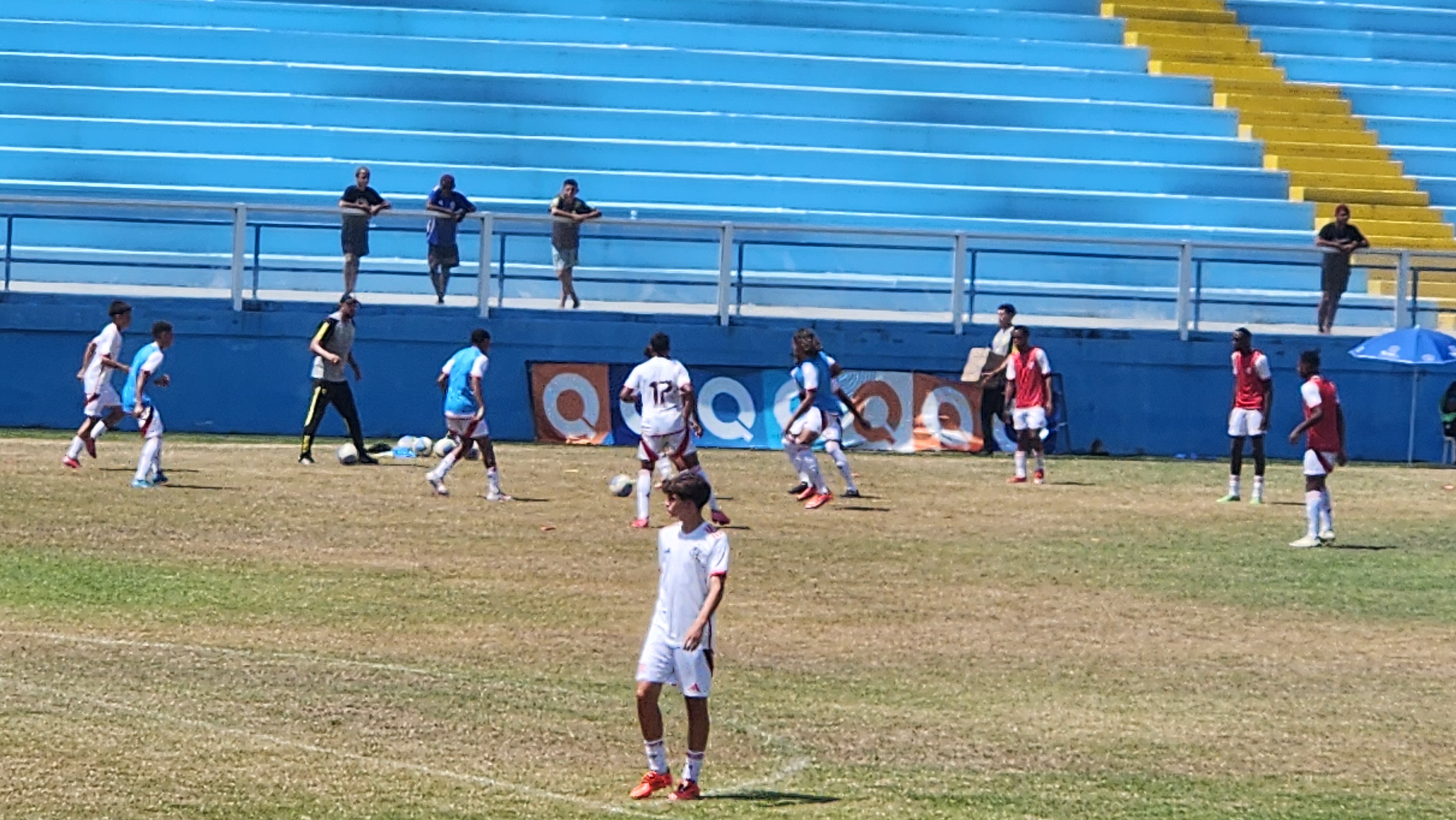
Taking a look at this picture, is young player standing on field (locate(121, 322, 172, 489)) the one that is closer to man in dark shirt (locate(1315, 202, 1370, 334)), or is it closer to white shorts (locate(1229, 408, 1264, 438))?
white shorts (locate(1229, 408, 1264, 438))

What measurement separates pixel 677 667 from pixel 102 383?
14.1 meters

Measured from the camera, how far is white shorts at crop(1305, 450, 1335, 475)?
66.3 ft

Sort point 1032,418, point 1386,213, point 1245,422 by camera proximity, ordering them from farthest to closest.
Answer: point 1386,213, point 1032,418, point 1245,422

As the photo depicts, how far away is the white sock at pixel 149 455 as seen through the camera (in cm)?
2184

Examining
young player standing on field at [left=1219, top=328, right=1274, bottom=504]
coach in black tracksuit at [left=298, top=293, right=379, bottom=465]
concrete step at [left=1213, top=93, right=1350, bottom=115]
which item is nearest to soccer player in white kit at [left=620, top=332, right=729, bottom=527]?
coach in black tracksuit at [left=298, top=293, right=379, bottom=465]

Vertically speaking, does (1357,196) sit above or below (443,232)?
above

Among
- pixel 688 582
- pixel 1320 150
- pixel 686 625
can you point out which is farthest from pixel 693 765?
pixel 1320 150

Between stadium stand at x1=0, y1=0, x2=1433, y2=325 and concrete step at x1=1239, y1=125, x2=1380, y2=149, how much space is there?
0.10 m

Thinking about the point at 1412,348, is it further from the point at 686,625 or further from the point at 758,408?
the point at 686,625

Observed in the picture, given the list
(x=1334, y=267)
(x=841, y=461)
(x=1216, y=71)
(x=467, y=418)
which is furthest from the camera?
(x=1216, y=71)

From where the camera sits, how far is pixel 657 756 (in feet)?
35.2

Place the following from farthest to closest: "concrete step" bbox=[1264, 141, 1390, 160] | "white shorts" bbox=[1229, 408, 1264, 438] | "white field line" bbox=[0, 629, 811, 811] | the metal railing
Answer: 1. "concrete step" bbox=[1264, 141, 1390, 160]
2. the metal railing
3. "white shorts" bbox=[1229, 408, 1264, 438]
4. "white field line" bbox=[0, 629, 811, 811]

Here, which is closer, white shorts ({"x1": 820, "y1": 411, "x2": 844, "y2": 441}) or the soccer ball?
the soccer ball

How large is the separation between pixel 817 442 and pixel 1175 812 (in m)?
17.0
